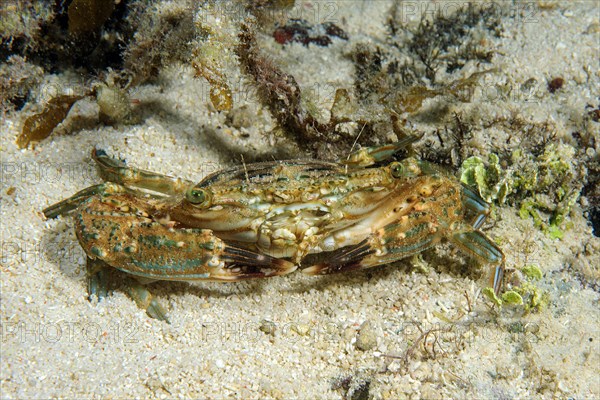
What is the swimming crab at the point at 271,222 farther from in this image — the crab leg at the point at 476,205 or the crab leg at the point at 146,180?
the crab leg at the point at 476,205

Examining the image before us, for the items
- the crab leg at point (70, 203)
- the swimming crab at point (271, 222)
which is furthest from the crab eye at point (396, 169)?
the crab leg at point (70, 203)

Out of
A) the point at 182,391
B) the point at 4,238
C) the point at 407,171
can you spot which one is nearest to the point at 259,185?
the point at 407,171

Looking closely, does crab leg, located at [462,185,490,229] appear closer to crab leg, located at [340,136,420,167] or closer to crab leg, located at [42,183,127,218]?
crab leg, located at [340,136,420,167]

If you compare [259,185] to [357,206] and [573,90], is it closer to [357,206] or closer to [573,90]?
[357,206]

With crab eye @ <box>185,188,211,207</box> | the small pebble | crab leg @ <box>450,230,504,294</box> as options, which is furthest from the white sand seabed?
crab eye @ <box>185,188,211,207</box>

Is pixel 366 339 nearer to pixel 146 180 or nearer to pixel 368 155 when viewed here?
pixel 368 155

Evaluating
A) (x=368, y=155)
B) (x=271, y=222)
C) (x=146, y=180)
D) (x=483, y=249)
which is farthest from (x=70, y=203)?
(x=483, y=249)
